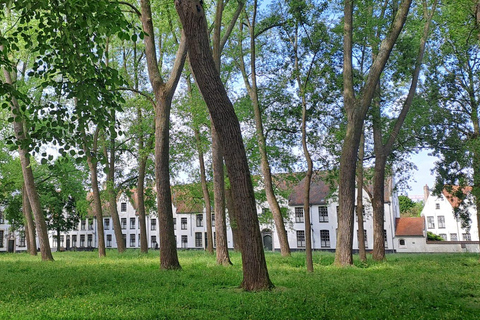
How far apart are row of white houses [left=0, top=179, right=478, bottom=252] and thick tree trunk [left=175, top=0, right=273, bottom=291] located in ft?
117

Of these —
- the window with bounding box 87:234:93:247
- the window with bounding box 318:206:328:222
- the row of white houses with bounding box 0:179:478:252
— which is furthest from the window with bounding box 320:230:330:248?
the window with bounding box 87:234:93:247

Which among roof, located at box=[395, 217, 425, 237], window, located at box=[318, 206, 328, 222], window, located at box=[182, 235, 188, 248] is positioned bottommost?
window, located at box=[182, 235, 188, 248]

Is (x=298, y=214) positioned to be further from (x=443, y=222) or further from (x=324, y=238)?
(x=443, y=222)

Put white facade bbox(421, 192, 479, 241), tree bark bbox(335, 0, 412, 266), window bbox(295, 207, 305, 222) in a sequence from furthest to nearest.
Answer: white facade bbox(421, 192, 479, 241)
window bbox(295, 207, 305, 222)
tree bark bbox(335, 0, 412, 266)

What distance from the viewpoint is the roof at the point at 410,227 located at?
57.5m

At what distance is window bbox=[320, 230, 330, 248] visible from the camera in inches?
A: 2340

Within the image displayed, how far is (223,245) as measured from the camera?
54.9ft

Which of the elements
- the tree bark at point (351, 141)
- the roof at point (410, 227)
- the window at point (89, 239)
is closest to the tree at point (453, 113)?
the tree bark at point (351, 141)

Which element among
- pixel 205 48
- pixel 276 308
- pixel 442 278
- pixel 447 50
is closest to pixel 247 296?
pixel 276 308

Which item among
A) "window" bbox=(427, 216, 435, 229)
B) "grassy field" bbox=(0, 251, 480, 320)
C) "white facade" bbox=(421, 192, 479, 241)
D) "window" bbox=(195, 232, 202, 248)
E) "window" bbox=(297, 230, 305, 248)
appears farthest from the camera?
"window" bbox=(427, 216, 435, 229)

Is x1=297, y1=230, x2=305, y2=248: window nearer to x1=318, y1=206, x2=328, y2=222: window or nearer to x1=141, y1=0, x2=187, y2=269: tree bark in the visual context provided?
x1=318, y1=206, x2=328, y2=222: window

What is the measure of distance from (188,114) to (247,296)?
715 inches

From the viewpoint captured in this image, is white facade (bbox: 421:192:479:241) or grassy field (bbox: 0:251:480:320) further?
white facade (bbox: 421:192:479:241)

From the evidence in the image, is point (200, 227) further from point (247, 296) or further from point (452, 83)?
point (247, 296)
